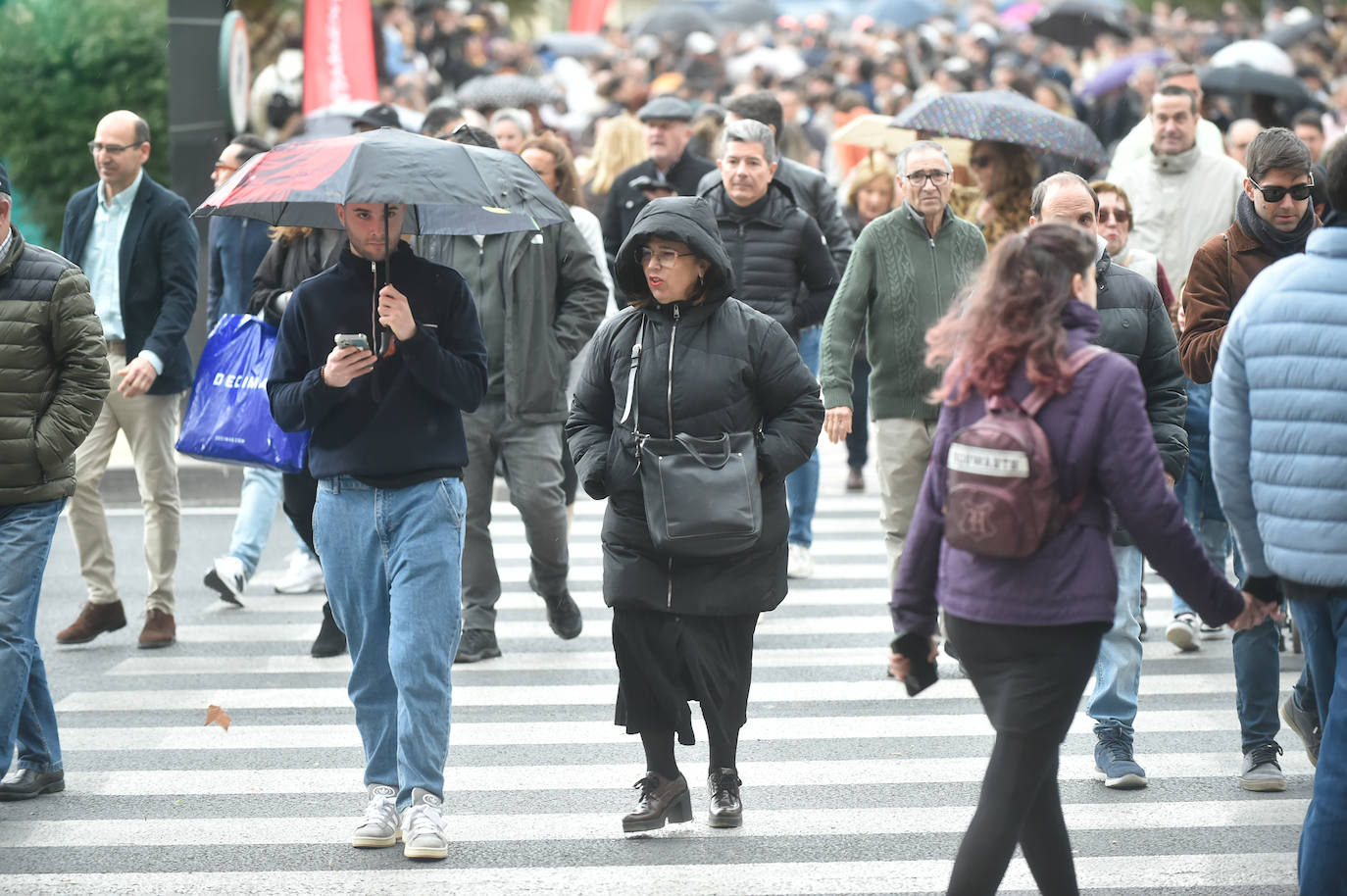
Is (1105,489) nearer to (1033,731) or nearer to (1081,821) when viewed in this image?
(1033,731)

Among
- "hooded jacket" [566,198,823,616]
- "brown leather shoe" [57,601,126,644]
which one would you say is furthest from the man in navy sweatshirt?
"brown leather shoe" [57,601,126,644]

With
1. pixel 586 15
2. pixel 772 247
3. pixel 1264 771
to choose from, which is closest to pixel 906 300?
pixel 772 247

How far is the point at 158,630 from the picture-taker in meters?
8.46

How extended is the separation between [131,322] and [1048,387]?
17.6ft

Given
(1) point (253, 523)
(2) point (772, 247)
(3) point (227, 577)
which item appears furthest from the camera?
(1) point (253, 523)

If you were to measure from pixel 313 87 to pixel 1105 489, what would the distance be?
12.9 metres

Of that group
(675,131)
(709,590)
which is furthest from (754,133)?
(709,590)

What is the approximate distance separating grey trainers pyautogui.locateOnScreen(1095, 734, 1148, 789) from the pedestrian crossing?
7 cm

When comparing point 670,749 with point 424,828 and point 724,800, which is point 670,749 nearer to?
point 724,800

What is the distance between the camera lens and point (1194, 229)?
29.6ft

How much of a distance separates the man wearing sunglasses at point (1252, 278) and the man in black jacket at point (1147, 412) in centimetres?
25

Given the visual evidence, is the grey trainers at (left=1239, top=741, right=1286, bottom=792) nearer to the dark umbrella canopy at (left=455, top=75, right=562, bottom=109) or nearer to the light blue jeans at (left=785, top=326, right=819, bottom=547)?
the light blue jeans at (left=785, top=326, right=819, bottom=547)

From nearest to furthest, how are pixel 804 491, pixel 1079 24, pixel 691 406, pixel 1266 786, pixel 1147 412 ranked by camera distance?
pixel 691 406 < pixel 1266 786 < pixel 1147 412 < pixel 804 491 < pixel 1079 24

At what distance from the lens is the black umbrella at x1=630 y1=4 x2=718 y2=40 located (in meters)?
33.4
